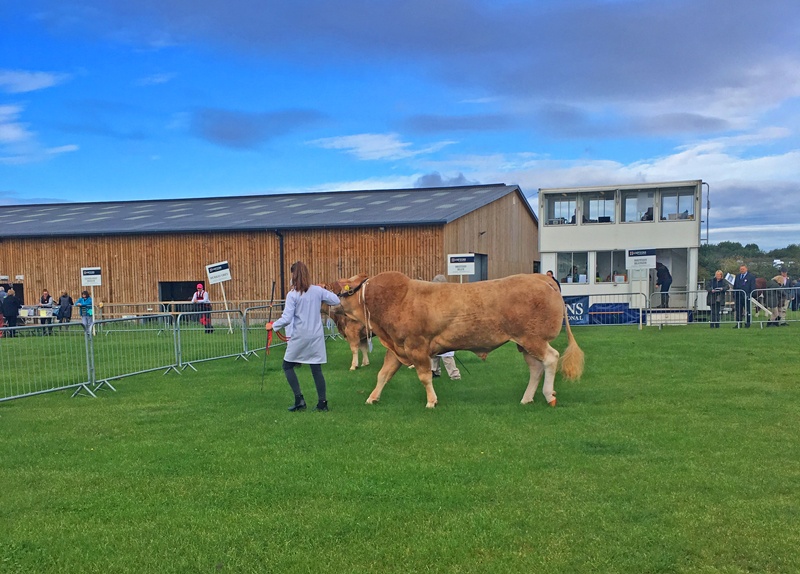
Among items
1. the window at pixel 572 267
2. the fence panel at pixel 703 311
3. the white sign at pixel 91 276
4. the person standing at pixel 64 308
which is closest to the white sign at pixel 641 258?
the fence panel at pixel 703 311

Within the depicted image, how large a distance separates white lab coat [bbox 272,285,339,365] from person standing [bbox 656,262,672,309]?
16560mm

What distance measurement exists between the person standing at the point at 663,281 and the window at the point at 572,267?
7.65 feet

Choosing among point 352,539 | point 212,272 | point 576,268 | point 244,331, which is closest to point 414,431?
point 352,539

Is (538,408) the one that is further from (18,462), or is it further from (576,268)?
(576,268)

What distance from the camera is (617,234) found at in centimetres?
2323

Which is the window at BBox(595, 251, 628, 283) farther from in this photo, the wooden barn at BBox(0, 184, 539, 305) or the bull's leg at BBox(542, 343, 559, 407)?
the bull's leg at BBox(542, 343, 559, 407)

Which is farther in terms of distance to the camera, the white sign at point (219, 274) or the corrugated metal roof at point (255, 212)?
the corrugated metal roof at point (255, 212)

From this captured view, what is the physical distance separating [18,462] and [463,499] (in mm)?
4510

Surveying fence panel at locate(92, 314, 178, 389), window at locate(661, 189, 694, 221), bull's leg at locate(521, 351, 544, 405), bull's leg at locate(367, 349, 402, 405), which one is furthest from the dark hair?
window at locate(661, 189, 694, 221)

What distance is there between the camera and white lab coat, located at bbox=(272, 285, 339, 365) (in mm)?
8711

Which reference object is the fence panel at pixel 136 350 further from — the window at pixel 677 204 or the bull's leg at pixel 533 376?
Result: the window at pixel 677 204

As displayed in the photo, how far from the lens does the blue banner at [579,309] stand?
22156 mm

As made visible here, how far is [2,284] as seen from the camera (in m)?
27.9

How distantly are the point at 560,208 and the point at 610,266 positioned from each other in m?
2.65
